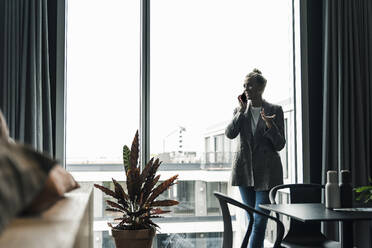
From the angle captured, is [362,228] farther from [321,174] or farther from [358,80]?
[358,80]

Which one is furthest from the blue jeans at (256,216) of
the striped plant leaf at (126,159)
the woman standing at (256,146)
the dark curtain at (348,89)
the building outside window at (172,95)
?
the striped plant leaf at (126,159)

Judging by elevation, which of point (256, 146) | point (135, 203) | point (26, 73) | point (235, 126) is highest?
point (26, 73)

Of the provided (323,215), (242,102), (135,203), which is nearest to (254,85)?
(242,102)

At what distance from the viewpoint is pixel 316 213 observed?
2.52 m

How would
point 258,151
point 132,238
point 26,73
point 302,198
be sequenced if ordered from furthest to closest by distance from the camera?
point 258,151
point 26,73
point 132,238
point 302,198

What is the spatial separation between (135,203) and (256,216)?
97 cm

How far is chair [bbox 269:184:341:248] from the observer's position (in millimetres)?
3107

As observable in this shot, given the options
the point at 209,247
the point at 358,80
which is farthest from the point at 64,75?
the point at 358,80

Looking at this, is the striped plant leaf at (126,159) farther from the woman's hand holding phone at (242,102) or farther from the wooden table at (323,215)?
the wooden table at (323,215)

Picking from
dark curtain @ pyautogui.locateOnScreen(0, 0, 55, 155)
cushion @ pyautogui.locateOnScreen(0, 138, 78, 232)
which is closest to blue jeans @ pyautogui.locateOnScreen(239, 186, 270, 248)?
dark curtain @ pyautogui.locateOnScreen(0, 0, 55, 155)

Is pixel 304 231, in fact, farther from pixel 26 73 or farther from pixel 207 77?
pixel 26 73

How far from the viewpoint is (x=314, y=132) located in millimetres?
4418

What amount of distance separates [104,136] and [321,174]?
2.00m

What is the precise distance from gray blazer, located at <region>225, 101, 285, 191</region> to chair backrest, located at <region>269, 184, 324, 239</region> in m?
0.30
